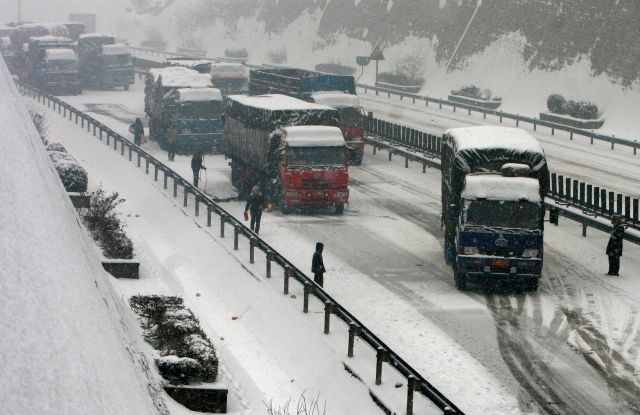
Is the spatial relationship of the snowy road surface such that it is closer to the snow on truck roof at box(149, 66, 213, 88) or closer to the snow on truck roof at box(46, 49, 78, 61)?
the snow on truck roof at box(149, 66, 213, 88)

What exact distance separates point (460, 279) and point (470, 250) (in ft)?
2.62

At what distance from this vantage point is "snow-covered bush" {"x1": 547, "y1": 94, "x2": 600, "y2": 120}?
5472 cm

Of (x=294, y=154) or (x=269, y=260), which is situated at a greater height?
(x=294, y=154)

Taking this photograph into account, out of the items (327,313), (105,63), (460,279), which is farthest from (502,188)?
(105,63)

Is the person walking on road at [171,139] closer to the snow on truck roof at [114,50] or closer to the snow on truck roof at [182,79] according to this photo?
the snow on truck roof at [182,79]

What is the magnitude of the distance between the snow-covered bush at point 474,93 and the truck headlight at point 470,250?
4557cm

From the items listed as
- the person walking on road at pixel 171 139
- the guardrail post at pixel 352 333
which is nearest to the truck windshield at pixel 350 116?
the person walking on road at pixel 171 139

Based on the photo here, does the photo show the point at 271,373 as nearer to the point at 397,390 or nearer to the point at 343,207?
the point at 397,390

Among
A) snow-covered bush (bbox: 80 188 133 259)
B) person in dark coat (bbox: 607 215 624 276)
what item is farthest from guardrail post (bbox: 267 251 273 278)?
person in dark coat (bbox: 607 215 624 276)

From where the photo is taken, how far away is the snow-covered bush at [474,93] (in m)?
65.7

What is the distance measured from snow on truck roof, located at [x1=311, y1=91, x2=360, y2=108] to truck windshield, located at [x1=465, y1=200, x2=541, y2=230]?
21474 mm

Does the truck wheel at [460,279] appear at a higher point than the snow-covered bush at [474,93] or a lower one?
lower

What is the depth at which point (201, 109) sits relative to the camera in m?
43.5

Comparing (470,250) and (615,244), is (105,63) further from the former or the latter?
(470,250)
